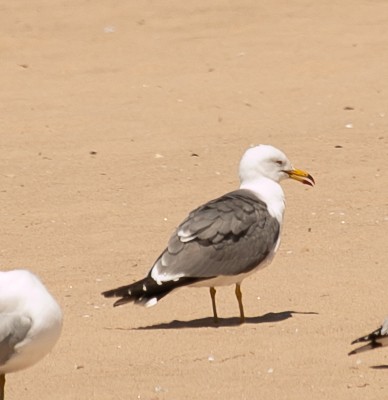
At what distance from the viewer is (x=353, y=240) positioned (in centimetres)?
1082

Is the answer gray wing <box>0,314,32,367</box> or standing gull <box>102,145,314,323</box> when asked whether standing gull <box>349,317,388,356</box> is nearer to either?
standing gull <box>102,145,314,323</box>

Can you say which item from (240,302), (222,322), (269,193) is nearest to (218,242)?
(240,302)

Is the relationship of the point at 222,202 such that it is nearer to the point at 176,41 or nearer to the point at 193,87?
the point at 193,87

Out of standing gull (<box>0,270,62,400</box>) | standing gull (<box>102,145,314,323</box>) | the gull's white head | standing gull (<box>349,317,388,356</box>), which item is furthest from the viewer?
the gull's white head

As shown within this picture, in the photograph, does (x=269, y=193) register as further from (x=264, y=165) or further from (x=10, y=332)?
(x=10, y=332)

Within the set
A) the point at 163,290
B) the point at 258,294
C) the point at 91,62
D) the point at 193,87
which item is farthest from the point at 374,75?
the point at 163,290

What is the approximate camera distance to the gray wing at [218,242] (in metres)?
8.89

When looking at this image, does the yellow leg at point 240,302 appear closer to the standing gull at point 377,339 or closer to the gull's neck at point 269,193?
the gull's neck at point 269,193

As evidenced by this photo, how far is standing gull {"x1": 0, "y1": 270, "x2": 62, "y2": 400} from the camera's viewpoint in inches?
265

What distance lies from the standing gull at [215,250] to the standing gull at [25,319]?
1917mm

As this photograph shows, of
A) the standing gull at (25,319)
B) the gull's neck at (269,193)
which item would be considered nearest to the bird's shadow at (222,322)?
the gull's neck at (269,193)

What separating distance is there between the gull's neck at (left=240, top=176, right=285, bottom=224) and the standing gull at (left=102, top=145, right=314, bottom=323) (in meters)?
0.04

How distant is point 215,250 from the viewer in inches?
353

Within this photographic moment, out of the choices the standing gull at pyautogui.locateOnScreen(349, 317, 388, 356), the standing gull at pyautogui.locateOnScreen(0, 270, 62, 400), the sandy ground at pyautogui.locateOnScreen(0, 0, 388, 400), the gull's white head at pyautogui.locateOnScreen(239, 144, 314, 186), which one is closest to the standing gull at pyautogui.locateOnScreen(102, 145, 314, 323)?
the sandy ground at pyautogui.locateOnScreen(0, 0, 388, 400)
